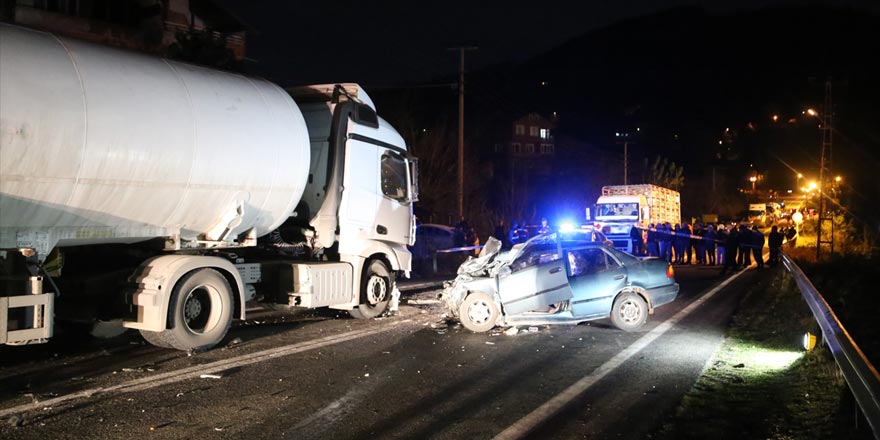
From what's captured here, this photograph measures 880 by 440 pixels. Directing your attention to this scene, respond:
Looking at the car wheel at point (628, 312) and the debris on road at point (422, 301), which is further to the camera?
the debris on road at point (422, 301)

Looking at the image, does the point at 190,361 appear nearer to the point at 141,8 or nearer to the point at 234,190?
the point at 234,190

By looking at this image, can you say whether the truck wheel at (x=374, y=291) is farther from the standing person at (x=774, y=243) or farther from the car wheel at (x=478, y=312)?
the standing person at (x=774, y=243)

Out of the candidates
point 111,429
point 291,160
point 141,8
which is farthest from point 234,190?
point 141,8

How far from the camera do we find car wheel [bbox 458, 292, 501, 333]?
10.1m

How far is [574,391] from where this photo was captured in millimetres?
6891

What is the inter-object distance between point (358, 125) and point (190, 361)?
15.2ft

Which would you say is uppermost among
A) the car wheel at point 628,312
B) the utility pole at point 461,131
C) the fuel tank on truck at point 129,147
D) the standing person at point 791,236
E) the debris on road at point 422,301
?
the utility pole at point 461,131

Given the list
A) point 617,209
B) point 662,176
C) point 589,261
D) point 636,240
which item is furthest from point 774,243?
point 662,176

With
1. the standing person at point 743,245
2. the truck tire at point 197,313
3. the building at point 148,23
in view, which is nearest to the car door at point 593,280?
the truck tire at point 197,313

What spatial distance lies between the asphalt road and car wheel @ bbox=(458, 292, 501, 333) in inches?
7.7

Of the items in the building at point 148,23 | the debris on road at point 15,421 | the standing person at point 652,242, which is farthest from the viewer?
the standing person at point 652,242

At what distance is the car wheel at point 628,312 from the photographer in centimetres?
1045

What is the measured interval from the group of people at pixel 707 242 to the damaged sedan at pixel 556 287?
13336 millimetres

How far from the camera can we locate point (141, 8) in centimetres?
2473
